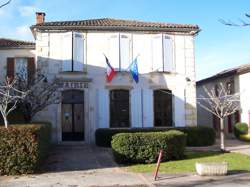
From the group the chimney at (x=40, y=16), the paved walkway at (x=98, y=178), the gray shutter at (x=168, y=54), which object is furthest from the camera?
the chimney at (x=40, y=16)

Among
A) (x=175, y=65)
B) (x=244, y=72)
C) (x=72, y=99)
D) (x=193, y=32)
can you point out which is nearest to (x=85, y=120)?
(x=72, y=99)

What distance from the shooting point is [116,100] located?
86.2ft

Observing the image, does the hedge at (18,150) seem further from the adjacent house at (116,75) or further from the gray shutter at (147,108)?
the gray shutter at (147,108)

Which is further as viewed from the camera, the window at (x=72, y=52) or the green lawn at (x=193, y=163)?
the window at (x=72, y=52)

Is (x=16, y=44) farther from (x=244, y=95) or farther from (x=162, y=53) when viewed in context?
(x=244, y=95)

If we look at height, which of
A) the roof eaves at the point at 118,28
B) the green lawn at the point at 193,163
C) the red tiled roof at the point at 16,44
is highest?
the roof eaves at the point at 118,28

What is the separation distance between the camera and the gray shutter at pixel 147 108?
2630 centimetres

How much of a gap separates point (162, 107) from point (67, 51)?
6063 mm

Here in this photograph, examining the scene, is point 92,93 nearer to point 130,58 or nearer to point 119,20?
point 130,58

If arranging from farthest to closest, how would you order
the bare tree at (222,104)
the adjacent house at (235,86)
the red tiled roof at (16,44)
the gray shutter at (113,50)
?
the adjacent house at (235,86) → the red tiled roof at (16,44) → the gray shutter at (113,50) → the bare tree at (222,104)

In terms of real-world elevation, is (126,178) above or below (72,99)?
below

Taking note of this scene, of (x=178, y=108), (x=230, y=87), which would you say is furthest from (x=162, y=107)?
(x=230, y=87)

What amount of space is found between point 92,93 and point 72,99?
1.13 m

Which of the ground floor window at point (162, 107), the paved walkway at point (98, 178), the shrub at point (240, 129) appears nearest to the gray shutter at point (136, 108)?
the ground floor window at point (162, 107)
